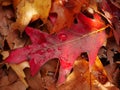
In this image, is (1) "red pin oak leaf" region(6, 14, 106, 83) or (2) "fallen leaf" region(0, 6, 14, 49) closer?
(1) "red pin oak leaf" region(6, 14, 106, 83)

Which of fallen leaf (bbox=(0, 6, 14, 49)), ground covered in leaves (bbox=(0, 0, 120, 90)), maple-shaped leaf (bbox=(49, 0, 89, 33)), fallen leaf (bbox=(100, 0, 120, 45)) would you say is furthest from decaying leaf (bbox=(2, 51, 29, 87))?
fallen leaf (bbox=(100, 0, 120, 45))

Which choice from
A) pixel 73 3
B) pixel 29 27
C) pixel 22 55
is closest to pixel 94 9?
pixel 73 3

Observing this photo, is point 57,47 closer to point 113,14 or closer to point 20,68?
point 20,68

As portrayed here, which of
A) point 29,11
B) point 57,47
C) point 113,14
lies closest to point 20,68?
point 57,47

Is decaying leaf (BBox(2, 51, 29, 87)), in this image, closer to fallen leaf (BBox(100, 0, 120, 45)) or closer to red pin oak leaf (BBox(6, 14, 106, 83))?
red pin oak leaf (BBox(6, 14, 106, 83))

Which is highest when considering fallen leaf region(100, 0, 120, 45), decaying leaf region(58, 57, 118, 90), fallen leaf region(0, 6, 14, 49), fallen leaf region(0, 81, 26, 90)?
fallen leaf region(0, 6, 14, 49)

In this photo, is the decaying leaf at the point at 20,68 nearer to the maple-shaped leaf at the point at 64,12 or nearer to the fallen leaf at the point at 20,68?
the fallen leaf at the point at 20,68
